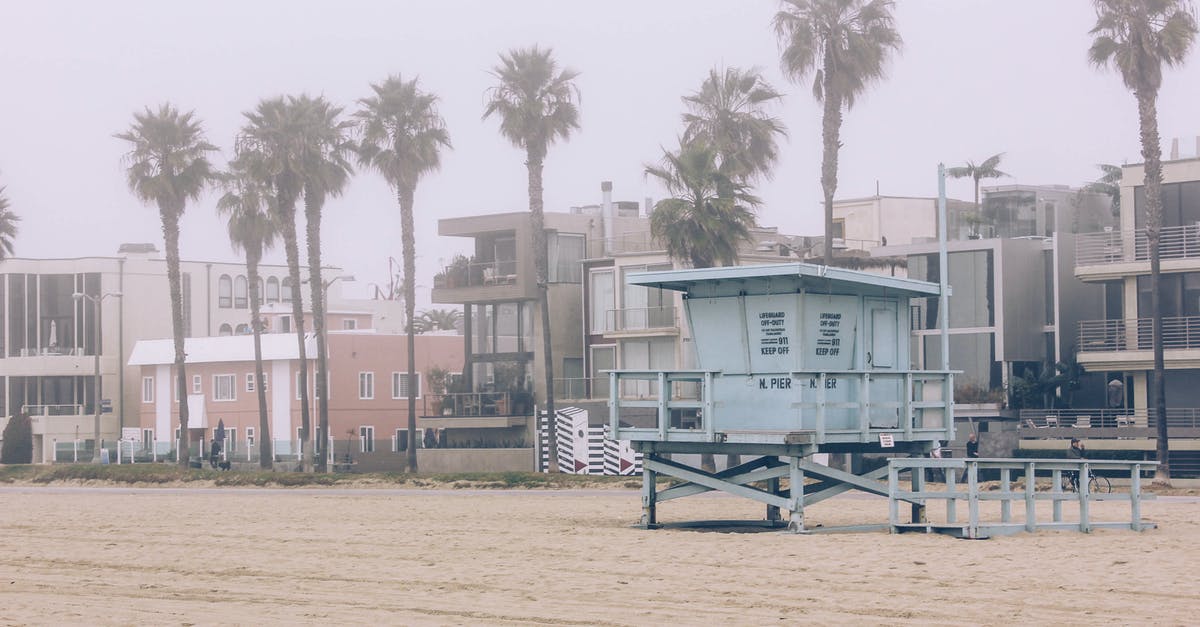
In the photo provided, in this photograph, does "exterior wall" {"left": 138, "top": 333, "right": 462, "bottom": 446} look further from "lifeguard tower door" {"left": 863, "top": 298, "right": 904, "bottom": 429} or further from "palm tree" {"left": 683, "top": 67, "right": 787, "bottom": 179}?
"lifeguard tower door" {"left": 863, "top": 298, "right": 904, "bottom": 429}

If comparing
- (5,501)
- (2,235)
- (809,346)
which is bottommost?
(5,501)

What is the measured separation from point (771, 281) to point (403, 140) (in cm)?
3626

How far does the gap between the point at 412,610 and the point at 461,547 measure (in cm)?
661

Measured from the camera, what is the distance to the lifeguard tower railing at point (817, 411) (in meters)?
23.4

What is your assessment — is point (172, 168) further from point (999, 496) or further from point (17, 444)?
point (999, 496)

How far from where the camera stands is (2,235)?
243ft

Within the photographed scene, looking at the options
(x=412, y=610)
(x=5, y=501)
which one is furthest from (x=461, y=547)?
(x=5, y=501)

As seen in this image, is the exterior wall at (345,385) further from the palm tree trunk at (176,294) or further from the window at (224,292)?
the window at (224,292)

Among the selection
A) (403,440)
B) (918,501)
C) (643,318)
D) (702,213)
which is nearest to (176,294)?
(403,440)

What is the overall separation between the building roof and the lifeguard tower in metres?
47.4

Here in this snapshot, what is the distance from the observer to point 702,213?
47156 millimetres

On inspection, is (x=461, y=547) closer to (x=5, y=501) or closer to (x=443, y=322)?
(x=5, y=501)

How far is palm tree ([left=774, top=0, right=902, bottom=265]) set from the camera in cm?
4806

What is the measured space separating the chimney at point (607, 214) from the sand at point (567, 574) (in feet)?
111
